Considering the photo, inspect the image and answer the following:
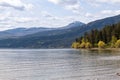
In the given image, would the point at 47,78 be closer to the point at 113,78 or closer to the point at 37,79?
the point at 37,79

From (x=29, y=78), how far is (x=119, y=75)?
1474 centimetres

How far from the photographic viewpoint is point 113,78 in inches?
1937


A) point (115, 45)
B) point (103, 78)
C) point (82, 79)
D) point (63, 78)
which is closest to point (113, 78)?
point (103, 78)

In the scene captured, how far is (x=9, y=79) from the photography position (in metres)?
51.0

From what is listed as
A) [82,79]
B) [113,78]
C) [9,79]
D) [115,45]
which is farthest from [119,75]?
[115,45]

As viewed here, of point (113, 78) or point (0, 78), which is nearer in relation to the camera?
point (113, 78)

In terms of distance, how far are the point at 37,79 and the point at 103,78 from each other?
1036 cm

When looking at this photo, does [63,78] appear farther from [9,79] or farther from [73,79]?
[9,79]

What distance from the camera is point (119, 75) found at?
5194cm

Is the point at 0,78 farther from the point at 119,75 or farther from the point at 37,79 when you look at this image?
the point at 119,75

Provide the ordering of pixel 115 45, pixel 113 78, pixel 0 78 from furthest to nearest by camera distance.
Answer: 1. pixel 115 45
2. pixel 0 78
3. pixel 113 78

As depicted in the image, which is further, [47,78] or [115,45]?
[115,45]

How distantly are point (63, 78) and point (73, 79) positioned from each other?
77.9 inches

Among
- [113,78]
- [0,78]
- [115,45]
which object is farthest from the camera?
[115,45]
